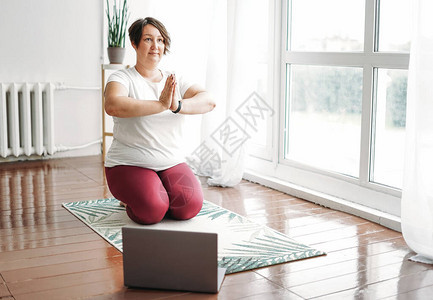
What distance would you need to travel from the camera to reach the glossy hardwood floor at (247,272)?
7.50 feet

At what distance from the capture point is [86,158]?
16.4ft

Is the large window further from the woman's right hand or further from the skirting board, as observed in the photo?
the woman's right hand

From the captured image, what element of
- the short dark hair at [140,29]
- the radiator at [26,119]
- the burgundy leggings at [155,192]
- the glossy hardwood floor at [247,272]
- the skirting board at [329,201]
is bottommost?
the glossy hardwood floor at [247,272]

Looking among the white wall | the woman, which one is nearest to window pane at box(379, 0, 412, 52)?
the woman

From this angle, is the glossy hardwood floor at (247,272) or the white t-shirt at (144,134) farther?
the white t-shirt at (144,134)

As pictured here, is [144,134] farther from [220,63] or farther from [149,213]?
[220,63]

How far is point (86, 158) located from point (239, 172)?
1545 mm

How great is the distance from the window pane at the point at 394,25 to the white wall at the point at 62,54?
251 centimetres

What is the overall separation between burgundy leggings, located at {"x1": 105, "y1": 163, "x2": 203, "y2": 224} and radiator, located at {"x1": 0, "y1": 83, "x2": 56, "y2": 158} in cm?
174

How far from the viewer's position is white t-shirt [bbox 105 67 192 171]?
3107 millimetres

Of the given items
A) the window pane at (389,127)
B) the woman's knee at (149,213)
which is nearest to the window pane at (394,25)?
the window pane at (389,127)

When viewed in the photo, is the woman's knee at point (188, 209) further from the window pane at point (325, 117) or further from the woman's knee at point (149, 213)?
the window pane at point (325, 117)

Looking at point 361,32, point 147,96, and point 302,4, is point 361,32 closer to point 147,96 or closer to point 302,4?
point 302,4

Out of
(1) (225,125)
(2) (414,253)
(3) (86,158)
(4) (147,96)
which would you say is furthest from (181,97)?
(3) (86,158)
